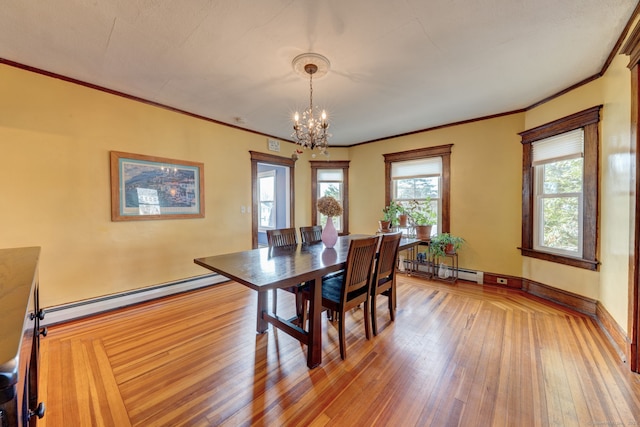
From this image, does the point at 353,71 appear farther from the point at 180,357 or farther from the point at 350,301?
the point at 180,357

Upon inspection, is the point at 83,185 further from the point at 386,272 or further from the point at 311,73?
the point at 386,272

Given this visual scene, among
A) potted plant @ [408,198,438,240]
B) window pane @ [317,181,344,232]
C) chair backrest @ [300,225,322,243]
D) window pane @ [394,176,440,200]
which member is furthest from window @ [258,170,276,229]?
potted plant @ [408,198,438,240]

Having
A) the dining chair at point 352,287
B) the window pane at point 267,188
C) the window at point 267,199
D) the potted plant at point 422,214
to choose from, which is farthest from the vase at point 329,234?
the window pane at point 267,188

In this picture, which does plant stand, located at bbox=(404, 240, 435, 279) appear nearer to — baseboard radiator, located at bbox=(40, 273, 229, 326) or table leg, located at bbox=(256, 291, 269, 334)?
table leg, located at bbox=(256, 291, 269, 334)

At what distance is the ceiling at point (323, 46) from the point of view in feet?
5.65

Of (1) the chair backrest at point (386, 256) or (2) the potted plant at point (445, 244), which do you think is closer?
(1) the chair backrest at point (386, 256)

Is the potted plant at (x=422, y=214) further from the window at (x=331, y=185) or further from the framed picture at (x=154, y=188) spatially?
the framed picture at (x=154, y=188)

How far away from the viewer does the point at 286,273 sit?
1.73 meters

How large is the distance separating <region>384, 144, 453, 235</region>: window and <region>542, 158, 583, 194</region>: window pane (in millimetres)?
1216

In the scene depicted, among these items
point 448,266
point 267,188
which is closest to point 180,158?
point 267,188

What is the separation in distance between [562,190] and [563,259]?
83 centimetres

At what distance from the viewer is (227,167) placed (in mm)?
4012

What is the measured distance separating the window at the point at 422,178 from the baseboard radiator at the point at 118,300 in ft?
11.4

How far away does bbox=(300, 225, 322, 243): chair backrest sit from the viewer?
3.21m
